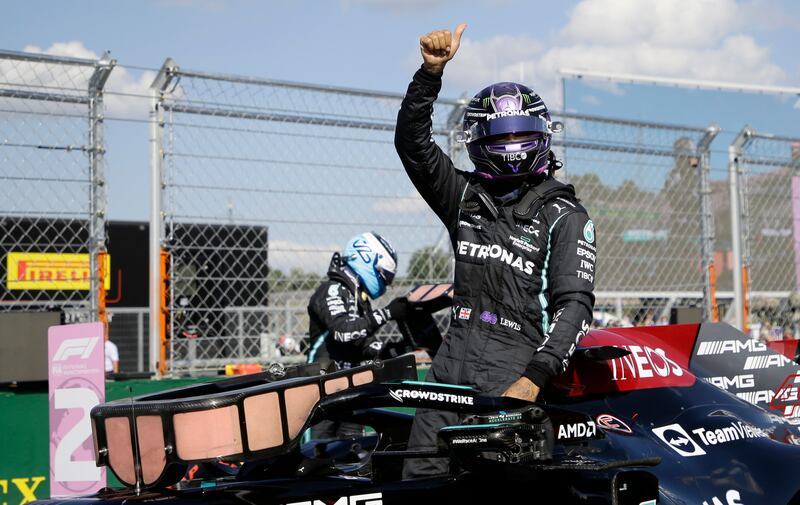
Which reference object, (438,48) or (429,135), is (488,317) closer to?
(429,135)

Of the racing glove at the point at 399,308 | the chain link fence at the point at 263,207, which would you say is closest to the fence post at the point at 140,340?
the chain link fence at the point at 263,207

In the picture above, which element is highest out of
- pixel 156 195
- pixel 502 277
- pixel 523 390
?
pixel 156 195

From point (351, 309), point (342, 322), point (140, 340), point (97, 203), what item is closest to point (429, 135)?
point (342, 322)

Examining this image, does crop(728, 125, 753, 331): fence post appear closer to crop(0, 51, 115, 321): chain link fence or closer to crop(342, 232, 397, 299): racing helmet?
crop(342, 232, 397, 299): racing helmet

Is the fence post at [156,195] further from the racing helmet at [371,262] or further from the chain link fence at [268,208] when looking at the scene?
the racing helmet at [371,262]

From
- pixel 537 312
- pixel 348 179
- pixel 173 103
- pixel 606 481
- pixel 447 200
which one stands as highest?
pixel 173 103

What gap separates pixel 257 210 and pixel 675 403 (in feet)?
14.4

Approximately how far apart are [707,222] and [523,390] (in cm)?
759

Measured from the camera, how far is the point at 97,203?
23.2 ft

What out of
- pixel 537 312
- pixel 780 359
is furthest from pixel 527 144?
pixel 780 359

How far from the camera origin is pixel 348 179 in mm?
8000

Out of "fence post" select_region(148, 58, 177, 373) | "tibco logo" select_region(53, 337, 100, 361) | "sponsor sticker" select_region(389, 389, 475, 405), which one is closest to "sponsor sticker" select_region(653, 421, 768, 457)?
"sponsor sticker" select_region(389, 389, 475, 405)

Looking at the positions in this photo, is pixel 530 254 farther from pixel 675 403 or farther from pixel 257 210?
pixel 257 210

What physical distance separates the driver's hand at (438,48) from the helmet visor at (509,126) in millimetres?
339
